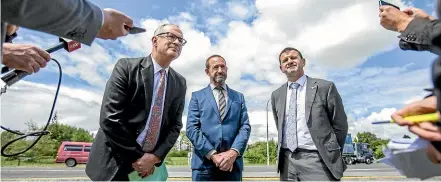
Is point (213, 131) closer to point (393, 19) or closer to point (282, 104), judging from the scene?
point (282, 104)

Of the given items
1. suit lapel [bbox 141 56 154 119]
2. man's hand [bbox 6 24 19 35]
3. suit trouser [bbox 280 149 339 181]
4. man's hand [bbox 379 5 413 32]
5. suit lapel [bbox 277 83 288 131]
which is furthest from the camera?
suit lapel [bbox 277 83 288 131]

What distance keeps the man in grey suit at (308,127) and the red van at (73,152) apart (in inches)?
901

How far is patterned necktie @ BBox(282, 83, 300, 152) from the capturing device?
11.6 ft

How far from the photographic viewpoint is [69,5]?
4.05ft

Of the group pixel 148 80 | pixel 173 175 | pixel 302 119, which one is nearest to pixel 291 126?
pixel 302 119

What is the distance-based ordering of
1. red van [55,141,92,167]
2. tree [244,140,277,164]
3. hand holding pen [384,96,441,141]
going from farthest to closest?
1. tree [244,140,277,164]
2. red van [55,141,92,167]
3. hand holding pen [384,96,441,141]

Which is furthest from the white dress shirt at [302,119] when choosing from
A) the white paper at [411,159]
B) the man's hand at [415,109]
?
the man's hand at [415,109]

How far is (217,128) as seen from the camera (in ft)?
12.1

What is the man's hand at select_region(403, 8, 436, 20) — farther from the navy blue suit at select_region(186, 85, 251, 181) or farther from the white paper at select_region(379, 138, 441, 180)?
the navy blue suit at select_region(186, 85, 251, 181)

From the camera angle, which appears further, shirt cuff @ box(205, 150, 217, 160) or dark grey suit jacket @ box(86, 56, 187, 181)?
shirt cuff @ box(205, 150, 217, 160)

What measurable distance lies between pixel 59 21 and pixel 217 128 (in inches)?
102

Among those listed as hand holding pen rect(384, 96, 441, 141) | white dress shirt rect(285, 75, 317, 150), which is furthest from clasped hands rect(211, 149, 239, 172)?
hand holding pen rect(384, 96, 441, 141)

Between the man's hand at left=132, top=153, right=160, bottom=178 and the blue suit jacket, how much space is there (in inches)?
35.6

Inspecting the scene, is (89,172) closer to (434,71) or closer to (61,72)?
(61,72)
